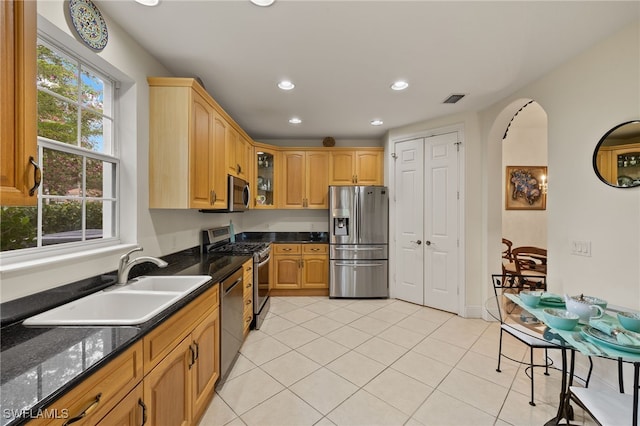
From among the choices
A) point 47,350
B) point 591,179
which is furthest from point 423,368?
point 47,350

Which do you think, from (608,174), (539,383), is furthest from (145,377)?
(608,174)

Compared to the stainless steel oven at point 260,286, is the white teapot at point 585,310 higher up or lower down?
higher up

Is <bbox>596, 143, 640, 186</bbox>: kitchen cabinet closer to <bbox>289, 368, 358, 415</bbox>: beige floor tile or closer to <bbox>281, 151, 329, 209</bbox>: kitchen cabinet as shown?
<bbox>289, 368, 358, 415</bbox>: beige floor tile

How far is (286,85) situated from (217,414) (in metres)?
2.74

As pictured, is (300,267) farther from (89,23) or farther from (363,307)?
(89,23)

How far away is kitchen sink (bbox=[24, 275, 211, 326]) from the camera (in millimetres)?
1151

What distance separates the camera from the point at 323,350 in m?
2.52

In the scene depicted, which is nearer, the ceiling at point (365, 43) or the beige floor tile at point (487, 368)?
the ceiling at point (365, 43)

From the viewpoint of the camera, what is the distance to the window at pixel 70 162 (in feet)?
4.50

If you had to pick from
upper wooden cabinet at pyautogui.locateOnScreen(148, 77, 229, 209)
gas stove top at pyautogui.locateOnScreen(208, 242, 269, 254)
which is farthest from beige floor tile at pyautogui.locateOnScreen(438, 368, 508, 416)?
upper wooden cabinet at pyautogui.locateOnScreen(148, 77, 229, 209)

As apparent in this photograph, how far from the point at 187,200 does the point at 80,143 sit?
2.34 ft

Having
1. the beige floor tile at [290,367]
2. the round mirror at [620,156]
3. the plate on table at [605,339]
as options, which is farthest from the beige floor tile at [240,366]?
the round mirror at [620,156]

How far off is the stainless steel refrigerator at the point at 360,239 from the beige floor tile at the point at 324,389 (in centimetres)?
189

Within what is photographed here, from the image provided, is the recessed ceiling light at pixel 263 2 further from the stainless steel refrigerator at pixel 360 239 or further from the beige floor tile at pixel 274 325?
the beige floor tile at pixel 274 325
